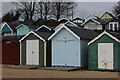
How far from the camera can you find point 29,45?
75.2 feet

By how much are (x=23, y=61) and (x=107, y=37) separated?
8.00 m

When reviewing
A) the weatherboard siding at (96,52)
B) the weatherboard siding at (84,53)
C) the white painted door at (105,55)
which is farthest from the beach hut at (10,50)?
the white painted door at (105,55)

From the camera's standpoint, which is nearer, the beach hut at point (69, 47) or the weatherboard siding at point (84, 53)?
the beach hut at point (69, 47)

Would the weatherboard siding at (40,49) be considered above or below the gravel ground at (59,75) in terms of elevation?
above

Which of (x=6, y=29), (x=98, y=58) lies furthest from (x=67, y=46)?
(x=6, y=29)

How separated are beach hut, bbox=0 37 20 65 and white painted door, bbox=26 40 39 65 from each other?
1.35m

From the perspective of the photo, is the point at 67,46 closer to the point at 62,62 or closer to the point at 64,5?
the point at 62,62

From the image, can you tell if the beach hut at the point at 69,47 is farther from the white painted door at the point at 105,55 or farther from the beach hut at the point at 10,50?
the beach hut at the point at 10,50

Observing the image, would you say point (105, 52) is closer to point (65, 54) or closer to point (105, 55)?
point (105, 55)

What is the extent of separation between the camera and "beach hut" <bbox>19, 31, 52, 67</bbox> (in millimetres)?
21953

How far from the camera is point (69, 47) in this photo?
20.8 m

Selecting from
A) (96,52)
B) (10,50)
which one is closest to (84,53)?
(96,52)

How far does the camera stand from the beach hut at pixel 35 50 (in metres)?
22.0

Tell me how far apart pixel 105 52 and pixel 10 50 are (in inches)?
374
